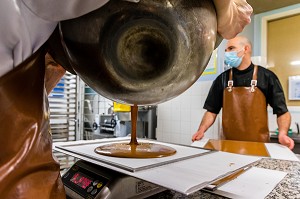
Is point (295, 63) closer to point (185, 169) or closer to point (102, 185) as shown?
point (185, 169)

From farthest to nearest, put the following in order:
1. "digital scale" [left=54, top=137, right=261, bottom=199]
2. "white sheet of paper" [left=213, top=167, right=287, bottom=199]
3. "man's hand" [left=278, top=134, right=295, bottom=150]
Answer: "man's hand" [left=278, top=134, right=295, bottom=150] < "white sheet of paper" [left=213, top=167, right=287, bottom=199] < "digital scale" [left=54, top=137, right=261, bottom=199]

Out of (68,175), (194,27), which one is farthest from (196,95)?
(194,27)

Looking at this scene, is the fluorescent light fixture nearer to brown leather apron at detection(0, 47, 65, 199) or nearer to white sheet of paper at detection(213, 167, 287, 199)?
white sheet of paper at detection(213, 167, 287, 199)

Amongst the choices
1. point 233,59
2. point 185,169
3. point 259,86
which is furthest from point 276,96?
point 185,169

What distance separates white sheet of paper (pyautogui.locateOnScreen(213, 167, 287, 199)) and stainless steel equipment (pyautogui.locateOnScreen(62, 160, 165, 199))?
177 mm

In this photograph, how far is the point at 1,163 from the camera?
350 mm

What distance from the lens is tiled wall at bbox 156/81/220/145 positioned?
9.37 ft

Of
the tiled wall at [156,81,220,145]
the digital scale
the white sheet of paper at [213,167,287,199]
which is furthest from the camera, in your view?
the tiled wall at [156,81,220,145]

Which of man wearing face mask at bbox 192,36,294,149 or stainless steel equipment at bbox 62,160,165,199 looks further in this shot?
man wearing face mask at bbox 192,36,294,149

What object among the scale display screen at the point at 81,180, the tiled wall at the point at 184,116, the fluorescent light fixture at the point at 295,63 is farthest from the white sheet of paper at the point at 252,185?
the fluorescent light fixture at the point at 295,63

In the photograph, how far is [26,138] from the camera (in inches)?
14.8

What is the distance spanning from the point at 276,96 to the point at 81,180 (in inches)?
76.8

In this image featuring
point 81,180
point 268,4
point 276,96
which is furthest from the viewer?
point 268,4

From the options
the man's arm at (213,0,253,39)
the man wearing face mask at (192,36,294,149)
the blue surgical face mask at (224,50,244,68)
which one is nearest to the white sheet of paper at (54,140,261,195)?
the man's arm at (213,0,253,39)
